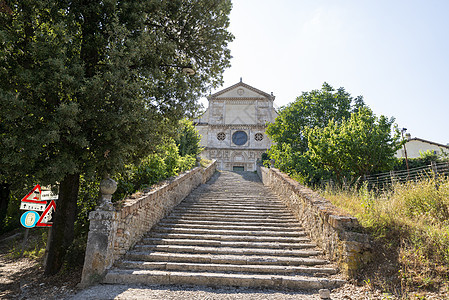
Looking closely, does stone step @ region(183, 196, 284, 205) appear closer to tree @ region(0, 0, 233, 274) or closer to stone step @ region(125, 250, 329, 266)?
tree @ region(0, 0, 233, 274)

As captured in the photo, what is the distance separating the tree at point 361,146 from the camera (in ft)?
34.2

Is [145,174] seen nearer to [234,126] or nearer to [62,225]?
[62,225]

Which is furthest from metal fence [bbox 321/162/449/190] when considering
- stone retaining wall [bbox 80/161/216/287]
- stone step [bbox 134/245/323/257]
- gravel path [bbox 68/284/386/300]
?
stone retaining wall [bbox 80/161/216/287]

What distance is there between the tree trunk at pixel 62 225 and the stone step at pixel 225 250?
1.55m

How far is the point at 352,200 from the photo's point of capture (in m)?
6.75

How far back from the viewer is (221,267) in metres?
5.37

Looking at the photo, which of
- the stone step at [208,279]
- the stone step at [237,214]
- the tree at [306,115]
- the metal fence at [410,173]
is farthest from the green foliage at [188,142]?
the stone step at [208,279]

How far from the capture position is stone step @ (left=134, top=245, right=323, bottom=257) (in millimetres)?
5949

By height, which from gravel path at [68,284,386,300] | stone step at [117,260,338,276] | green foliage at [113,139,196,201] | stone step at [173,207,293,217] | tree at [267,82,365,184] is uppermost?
tree at [267,82,365,184]

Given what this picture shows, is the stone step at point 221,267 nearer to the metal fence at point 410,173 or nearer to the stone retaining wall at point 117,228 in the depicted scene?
the stone retaining wall at point 117,228

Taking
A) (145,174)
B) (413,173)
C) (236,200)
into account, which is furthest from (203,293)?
(413,173)

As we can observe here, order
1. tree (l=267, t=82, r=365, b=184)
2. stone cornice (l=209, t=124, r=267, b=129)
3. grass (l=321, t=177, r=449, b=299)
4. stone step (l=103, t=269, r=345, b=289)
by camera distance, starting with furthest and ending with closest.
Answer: stone cornice (l=209, t=124, r=267, b=129) → tree (l=267, t=82, r=365, b=184) → stone step (l=103, t=269, r=345, b=289) → grass (l=321, t=177, r=449, b=299)

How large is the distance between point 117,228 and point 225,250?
244 cm

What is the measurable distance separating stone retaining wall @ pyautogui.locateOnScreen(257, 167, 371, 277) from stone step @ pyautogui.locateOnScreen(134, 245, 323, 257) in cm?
52
